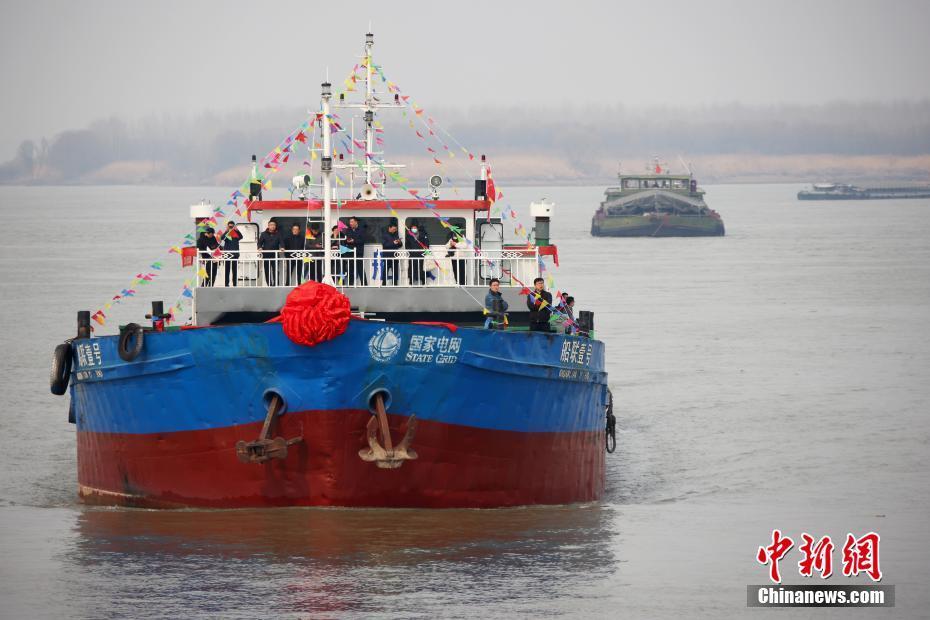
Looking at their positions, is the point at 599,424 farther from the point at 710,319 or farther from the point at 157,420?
the point at 710,319

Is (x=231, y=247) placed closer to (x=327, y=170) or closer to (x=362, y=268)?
(x=362, y=268)

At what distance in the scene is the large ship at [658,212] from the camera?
12588 centimetres

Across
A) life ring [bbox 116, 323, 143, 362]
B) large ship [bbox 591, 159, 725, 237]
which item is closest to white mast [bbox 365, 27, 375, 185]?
life ring [bbox 116, 323, 143, 362]

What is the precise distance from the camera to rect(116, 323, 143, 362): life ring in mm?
22094

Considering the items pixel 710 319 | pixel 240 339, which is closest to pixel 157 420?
pixel 240 339

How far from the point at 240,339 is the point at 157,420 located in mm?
2173

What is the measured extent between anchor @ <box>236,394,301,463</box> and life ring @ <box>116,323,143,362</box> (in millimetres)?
2262

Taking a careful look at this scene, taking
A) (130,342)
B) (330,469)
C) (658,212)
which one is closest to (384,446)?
(330,469)

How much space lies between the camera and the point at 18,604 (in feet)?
61.7

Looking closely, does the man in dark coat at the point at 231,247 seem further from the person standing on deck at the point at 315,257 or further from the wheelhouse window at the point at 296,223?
the person standing on deck at the point at 315,257

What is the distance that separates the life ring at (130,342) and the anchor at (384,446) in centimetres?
Answer: 358

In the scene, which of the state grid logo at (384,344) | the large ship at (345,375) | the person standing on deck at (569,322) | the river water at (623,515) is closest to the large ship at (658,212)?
the river water at (623,515)

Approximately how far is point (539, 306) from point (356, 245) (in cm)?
303

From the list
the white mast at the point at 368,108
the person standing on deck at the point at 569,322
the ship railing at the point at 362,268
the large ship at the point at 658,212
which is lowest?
the person standing on deck at the point at 569,322
